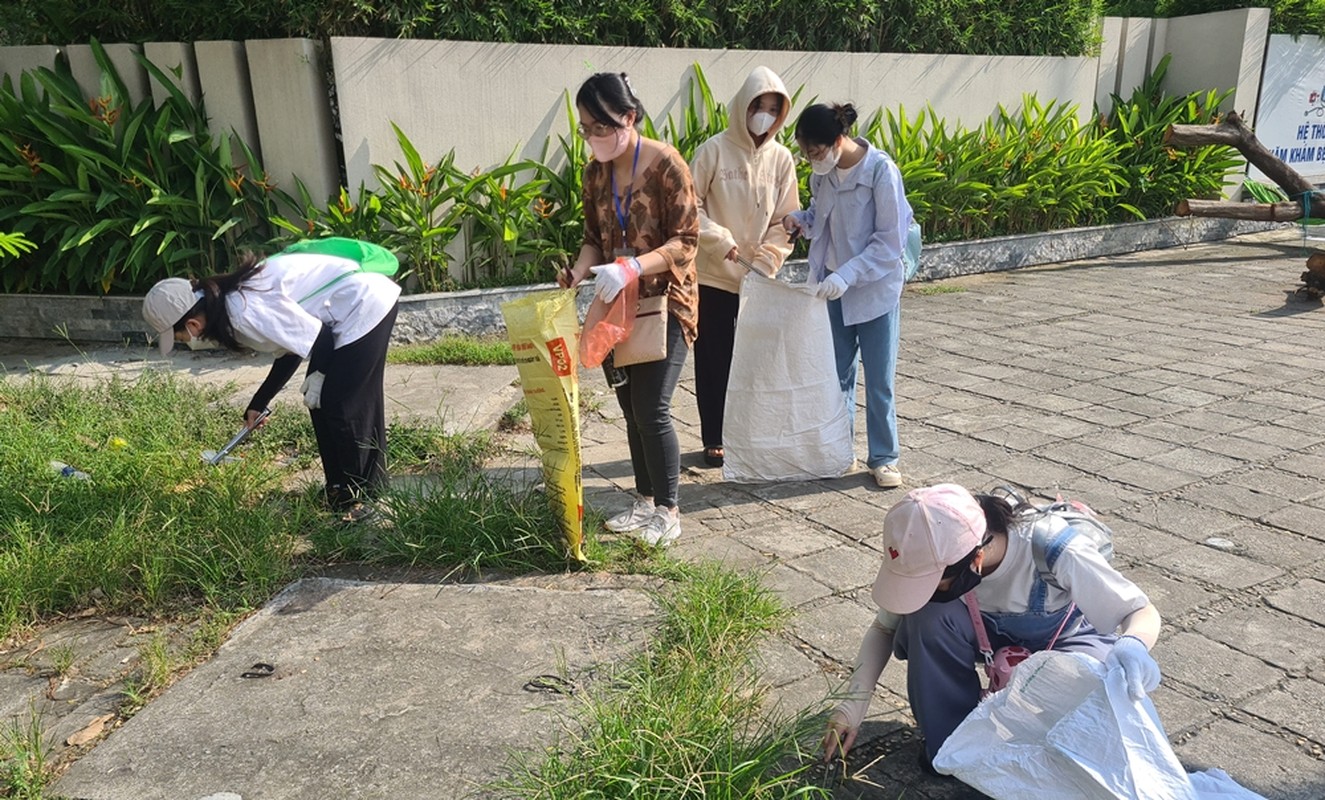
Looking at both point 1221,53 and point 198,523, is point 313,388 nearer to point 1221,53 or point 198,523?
point 198,523

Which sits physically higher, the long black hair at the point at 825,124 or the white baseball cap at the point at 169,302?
the long black hair at the point at 825,124

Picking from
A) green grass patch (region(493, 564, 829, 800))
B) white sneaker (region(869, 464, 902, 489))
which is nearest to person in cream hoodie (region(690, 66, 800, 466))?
white sneaker (region(869, 464, 902, 489))

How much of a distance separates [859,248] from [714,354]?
30.4 inches

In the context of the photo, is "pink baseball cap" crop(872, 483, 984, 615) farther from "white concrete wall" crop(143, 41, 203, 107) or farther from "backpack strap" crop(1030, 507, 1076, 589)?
"white concrete wall" crop(143, 41, 203, 107)

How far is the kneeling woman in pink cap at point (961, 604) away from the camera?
2141 millimetres

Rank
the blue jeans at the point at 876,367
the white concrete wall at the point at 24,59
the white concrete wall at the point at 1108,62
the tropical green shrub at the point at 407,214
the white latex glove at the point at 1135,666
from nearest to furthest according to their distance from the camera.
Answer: the white latex glove at the point at 1135,666
the blue jeans at the point at 876,367
the tropical green shrub at the point at 407,214
the white concrete wall at the point at 24,59
the white concrete wall at the point at 1108,62

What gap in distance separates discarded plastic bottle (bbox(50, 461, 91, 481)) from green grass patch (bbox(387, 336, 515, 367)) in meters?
2.20

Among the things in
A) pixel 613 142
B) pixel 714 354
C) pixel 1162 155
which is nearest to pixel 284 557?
pixel 613 142

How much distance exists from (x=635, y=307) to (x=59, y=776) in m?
2.06

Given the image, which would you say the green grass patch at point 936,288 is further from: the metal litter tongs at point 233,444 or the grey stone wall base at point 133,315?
the metal litter tongs at point 233,444

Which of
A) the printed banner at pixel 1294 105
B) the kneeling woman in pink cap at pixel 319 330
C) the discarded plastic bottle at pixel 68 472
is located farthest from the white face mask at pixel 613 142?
the printed banner at pixel 1294 105

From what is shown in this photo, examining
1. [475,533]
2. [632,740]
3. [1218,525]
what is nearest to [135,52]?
[475,533]

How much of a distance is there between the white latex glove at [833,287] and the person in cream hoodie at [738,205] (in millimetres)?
310

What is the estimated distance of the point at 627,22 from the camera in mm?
7473
